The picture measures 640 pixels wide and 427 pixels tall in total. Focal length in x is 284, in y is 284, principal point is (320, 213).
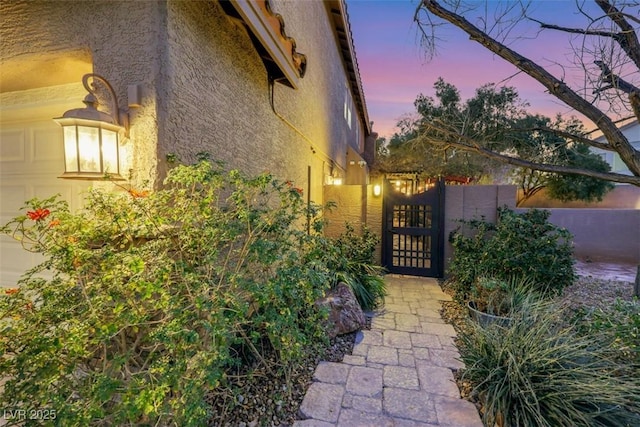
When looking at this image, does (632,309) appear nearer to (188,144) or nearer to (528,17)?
(528,17)

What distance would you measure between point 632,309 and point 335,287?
3291 millimetres

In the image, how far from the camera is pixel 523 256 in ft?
14.9

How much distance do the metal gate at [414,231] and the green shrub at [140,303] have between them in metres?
4.84

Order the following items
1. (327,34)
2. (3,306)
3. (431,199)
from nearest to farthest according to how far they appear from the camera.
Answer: (3,306)
(431,199)
(327,34)

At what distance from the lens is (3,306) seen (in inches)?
67.1

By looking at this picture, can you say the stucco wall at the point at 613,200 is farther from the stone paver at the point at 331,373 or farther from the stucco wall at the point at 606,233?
the stone paver at the point at 331,373

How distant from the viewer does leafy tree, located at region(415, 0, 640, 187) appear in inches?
125

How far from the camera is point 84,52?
2.46 metres

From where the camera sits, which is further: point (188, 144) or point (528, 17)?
point (528, 17)

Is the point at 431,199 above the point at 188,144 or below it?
below

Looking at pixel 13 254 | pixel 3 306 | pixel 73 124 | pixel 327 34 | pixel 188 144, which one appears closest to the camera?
pixel 3 306

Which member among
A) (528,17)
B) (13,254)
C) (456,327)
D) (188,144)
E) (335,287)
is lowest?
(456,327)

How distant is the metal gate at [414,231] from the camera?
663cm

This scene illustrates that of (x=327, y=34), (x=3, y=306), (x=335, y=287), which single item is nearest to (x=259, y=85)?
(x=335, y=287)
